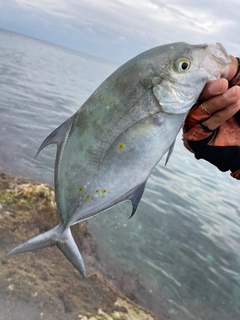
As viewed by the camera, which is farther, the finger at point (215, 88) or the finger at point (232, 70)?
the finger at point (232, 70)

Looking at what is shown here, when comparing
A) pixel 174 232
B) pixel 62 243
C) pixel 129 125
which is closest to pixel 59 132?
pixel 129 125

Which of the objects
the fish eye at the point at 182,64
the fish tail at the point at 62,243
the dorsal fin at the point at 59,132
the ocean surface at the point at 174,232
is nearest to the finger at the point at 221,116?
the fish eye at the point at 182,64

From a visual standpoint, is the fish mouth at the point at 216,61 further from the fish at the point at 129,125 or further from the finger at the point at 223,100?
the finger at the point at 223,100

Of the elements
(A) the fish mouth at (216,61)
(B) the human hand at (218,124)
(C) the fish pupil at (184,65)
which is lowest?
(B) the human hand at (218,124)

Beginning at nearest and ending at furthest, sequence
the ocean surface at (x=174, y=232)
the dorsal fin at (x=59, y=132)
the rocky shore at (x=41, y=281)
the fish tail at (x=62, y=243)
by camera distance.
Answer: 1. the dorsal fin at (x=59, y=132)
2. the fish tail at (x=62, y=243)
3. the rocky shore at (x=41, y=281)
4. the ocean surface at (x=174, y=232)

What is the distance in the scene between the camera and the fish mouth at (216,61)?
1.94 meters

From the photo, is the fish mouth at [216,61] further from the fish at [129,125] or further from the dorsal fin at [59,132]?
the dorsal fin at [59,132]

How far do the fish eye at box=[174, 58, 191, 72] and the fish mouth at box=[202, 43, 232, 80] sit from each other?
8cm

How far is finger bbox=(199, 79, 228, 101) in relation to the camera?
196cm

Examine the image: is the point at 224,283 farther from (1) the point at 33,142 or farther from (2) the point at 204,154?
(1) the point at 33,142

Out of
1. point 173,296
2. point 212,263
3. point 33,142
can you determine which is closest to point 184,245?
point 212,263

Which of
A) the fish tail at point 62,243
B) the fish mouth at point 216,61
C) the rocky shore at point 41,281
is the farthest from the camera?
the rocky shore at point 41,281

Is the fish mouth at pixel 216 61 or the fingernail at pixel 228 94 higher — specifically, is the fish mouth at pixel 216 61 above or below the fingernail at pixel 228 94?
above

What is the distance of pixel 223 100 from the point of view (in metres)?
2.04
